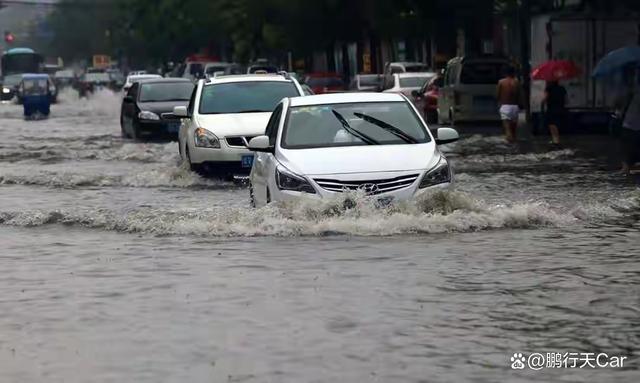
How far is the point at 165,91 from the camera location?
1464 inches

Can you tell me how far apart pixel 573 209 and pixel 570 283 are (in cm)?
588

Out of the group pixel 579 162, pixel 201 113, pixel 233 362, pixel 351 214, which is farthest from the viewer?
pixel 579 162

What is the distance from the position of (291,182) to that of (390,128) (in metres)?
1.54

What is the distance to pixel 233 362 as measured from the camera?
8.88m

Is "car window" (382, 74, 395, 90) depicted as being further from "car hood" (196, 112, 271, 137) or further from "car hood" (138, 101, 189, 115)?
"car hood" (196, 112, 271, 137)

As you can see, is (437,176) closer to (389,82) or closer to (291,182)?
(291,182)

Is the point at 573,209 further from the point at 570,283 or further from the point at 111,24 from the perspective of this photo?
the point at 111,24

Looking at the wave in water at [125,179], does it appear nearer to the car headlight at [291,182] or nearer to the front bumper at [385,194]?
the car headlight at [291,182]

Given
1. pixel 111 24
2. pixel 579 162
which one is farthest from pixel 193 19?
pixel 579 162

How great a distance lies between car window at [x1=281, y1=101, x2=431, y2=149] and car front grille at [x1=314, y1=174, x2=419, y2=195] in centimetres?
85

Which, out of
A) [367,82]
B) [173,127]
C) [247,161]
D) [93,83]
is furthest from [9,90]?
[247,161]

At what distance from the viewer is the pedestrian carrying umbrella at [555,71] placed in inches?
→ 1345

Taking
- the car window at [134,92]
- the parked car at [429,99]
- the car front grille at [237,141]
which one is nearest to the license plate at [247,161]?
the car front grille at [237,141]

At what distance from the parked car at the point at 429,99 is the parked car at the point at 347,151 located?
85.7 ft
